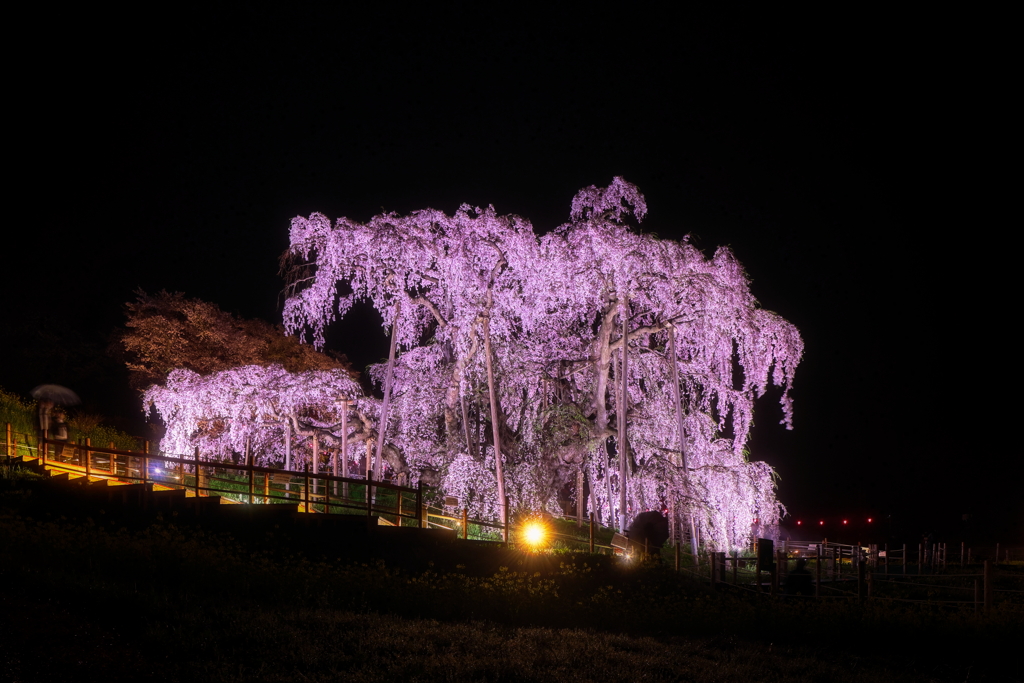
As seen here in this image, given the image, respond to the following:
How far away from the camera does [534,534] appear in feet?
61.4

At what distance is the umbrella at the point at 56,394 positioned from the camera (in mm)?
29531

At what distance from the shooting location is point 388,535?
1666 centimetres

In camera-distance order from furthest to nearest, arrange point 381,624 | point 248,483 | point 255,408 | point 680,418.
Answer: point 255,408 → point 680,418 → point 248,483 → point 381,624

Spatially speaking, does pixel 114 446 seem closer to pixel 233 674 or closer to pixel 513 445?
pixel 513 445

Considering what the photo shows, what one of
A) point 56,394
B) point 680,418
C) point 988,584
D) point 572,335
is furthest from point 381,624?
point 56,394

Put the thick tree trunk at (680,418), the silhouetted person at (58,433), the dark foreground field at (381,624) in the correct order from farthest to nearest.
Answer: the thick tree trunk at (680,418) → the silhouetted person at (58,433) → the dark foreground field at (381,624)

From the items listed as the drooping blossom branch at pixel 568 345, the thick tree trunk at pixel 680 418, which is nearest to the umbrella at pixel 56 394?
the drooping blossom branch at pixel 568 345

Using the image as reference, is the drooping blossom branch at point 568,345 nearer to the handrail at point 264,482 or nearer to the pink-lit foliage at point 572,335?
the pink-lit foliage at point 572,335

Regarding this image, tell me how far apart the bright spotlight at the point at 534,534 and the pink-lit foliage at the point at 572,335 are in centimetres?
179

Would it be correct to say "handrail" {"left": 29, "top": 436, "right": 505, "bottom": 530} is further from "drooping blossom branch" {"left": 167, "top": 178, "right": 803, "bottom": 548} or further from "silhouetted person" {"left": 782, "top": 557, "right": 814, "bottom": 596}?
"silhouetted person" {"left": 782, "top": 557, "right": 814, "bottom": 596}

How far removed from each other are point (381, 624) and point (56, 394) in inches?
958

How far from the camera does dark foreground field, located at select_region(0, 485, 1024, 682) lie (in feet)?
26.9

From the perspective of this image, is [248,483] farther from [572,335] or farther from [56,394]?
[56,394]

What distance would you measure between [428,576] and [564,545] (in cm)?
573
